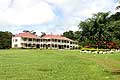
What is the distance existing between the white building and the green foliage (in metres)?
2.12

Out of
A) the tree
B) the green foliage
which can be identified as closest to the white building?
the green foliage

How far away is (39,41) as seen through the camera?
14812 centimetres

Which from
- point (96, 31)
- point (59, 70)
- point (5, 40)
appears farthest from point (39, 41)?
point (59, 70)

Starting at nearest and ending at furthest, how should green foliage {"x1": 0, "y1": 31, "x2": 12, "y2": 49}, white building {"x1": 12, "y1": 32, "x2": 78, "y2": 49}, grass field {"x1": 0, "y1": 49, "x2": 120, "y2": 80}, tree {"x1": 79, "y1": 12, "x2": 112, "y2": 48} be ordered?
grass field {"x1": 0, "y1": 49, "x2": 120, "y2": 80}, tree {"x1": 79, "y1": 12, "x2": 112, "y2": 48}, green foliage {"x1": 0, "y1": 31, "x2": 12, "y2": 49}, white building {"x1": 12, "y1": 32, "x2": 78, "y2": 49}

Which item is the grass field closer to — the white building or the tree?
the tree

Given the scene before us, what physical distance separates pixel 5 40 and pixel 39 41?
57.7 feet

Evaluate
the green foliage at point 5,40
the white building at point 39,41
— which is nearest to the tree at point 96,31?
the green foliage at point 5,40

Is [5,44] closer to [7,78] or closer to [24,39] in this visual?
[24,39]

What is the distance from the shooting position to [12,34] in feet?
494

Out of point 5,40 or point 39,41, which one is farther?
point 39,41

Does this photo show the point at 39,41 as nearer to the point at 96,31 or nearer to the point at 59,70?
the point at 96,31

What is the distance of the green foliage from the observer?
130 m

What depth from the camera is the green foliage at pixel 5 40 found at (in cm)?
12962

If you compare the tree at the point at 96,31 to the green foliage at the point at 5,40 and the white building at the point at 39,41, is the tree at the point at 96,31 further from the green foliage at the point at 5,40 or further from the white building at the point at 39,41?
the white building at the point at 39,41
